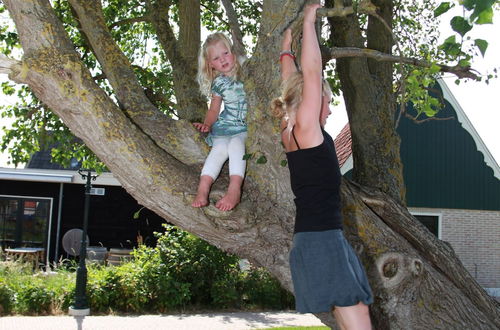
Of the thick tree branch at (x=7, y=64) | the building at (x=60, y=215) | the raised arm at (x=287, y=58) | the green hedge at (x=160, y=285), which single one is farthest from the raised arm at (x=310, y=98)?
the building at (x=60, y=215)

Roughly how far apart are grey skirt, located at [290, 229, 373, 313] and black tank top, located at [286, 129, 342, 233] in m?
0.05

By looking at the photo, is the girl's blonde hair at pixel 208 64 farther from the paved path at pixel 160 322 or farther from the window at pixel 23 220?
the window at pixel 23 220

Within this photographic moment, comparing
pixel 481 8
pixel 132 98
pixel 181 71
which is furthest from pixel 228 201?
pixel 181 71

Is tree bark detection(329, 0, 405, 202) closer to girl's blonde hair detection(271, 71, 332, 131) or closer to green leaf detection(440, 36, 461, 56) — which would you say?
green leaf detection(440, 36, 461, 56)

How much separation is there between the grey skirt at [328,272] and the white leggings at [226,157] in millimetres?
701

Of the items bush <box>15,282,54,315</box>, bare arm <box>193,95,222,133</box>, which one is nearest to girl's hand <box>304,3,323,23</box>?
bare arm <box>193,95,222,133</box>

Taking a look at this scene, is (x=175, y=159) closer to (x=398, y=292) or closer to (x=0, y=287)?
(x=398, y=292)

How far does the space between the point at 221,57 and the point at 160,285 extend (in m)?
8.48

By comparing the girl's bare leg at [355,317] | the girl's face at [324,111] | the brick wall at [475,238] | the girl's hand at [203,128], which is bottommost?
the brick wall at [475,238]

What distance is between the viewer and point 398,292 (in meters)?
3.54

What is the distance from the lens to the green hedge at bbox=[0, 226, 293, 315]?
37.7 ft

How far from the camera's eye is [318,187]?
10.1 ft

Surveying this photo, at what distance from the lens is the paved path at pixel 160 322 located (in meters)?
10.0

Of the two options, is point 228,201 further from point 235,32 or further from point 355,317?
point 235,32
